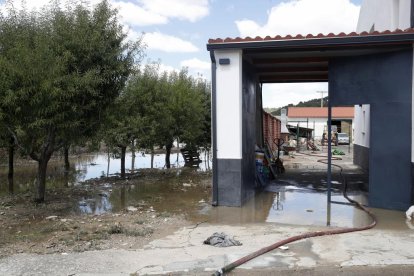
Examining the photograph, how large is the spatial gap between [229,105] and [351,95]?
9.38 ft

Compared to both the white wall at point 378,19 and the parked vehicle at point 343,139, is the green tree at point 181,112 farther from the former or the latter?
the parked vehicle at point 343,139

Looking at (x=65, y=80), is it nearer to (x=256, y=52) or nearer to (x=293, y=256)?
(x=256, y=52)

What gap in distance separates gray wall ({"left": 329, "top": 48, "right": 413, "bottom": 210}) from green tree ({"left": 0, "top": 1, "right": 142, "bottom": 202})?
5.70 metres

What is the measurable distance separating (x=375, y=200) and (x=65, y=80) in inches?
296

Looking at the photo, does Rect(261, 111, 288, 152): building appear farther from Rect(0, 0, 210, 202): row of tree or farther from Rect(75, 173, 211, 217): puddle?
Rect(0, 0, 210, 202): row of tree

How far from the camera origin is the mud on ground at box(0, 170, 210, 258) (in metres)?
7.16

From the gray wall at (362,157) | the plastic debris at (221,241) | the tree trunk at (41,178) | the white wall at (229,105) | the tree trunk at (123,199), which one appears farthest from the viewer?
the gray wall at (362,157)

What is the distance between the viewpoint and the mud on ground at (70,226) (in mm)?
7164

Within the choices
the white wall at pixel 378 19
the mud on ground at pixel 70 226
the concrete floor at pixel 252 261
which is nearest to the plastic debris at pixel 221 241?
the concrete floor at pixel 252 261

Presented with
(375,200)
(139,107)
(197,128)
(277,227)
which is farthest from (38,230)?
(197,128)

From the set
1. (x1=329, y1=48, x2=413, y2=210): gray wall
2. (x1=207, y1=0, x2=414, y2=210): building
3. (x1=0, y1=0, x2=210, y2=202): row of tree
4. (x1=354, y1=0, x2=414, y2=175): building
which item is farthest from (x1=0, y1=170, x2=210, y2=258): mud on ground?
(x1=354, y1=0, x2=414, y2=175): building

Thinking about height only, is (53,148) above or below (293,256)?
above

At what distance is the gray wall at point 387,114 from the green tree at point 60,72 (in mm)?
5700

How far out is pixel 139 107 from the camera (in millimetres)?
17188
